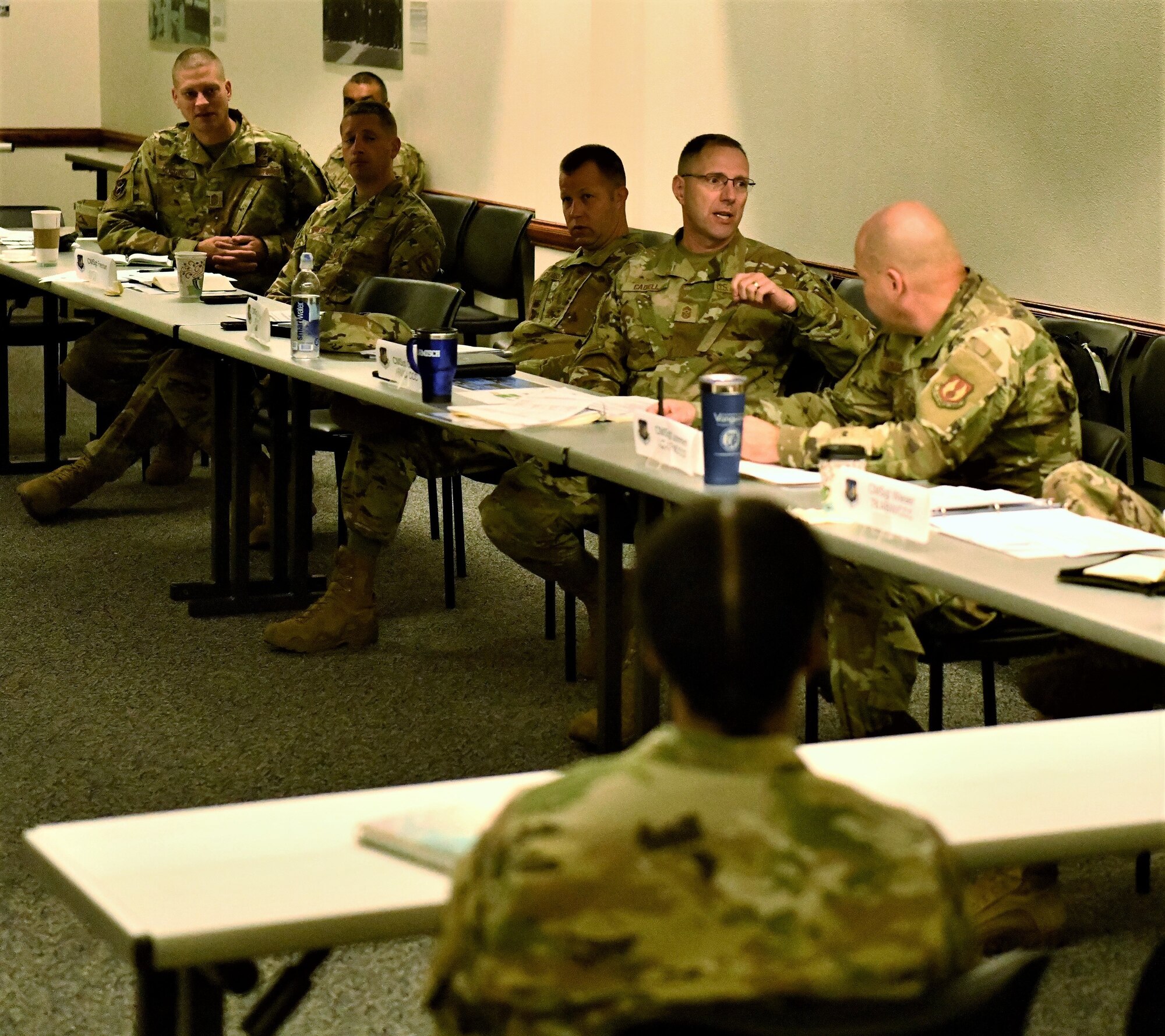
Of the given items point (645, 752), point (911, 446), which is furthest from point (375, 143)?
point (645, 752)

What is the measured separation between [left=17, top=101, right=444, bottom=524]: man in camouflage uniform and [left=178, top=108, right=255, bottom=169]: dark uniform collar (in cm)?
61

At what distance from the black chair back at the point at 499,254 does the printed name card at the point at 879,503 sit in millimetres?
3677

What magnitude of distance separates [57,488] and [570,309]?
1830 mm

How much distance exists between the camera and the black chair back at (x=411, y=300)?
417 cm

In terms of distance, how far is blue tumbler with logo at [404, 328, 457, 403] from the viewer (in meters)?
3.28

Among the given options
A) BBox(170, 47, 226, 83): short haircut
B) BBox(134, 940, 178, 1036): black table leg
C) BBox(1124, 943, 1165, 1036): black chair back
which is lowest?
BBox(134, 940, 178, 1036): black table leg

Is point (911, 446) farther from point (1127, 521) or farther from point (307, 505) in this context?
point (307, 505)

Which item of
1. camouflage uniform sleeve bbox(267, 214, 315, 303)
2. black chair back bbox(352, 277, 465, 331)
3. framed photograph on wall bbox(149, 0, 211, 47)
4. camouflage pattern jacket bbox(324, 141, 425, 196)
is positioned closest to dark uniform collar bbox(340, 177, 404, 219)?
camouflage uniform sleeve bbox(267, 214, 315, 303)

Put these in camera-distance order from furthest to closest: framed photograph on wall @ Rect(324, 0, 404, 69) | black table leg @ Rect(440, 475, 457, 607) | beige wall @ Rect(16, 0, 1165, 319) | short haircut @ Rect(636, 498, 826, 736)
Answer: framed photograph on wall @ Rect(324, 0, 404, 69) → black table leg @ Rect(440, 475, 457, 607) → beige wall @ Rect(16, 0, 1165, 319) → short haircut @ Rect(636, 498, 826, 736)

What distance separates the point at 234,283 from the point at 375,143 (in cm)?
74

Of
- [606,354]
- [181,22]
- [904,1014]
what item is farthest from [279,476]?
[181,22]

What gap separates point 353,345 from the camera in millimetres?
3844

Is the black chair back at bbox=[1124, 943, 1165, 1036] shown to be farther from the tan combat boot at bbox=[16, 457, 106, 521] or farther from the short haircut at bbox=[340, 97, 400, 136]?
the tan combat boot at bbox=[16, 457, 106, 521]

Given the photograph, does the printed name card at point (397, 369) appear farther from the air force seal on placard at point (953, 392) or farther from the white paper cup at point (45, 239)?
the white paper cup at point (45, 239)
